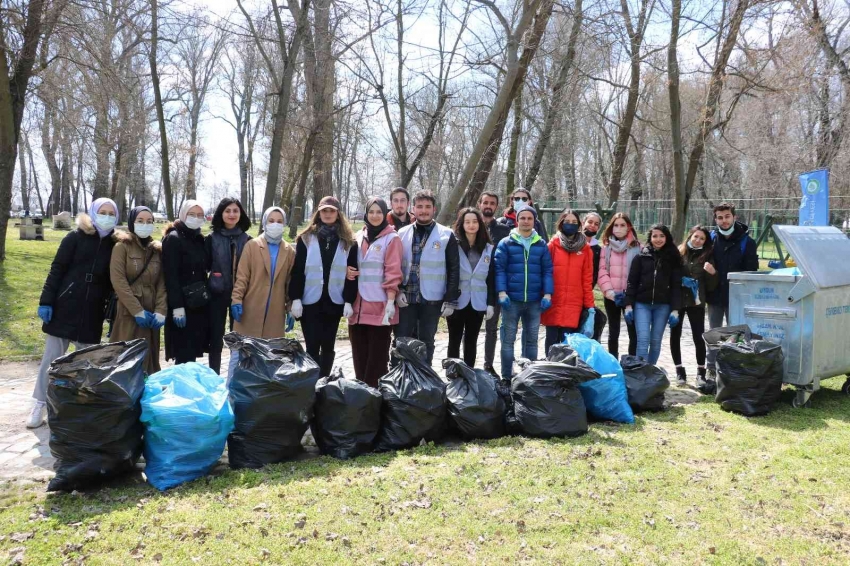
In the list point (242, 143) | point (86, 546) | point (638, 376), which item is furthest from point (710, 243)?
point (242, 143)

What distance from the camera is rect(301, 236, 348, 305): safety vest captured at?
203 inches

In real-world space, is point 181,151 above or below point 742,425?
above

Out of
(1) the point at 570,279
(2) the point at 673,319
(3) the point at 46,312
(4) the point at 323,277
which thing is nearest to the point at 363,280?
(4) the point at 323,277

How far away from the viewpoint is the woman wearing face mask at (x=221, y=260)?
511 cm

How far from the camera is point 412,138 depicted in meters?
24.7

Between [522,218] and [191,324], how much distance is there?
3143mm

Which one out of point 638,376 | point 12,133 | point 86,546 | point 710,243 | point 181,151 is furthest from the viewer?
point 181,151

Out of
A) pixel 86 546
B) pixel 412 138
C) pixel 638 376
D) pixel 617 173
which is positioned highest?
pixel 412 138

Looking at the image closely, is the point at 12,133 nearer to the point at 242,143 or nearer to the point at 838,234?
the point at 838,234

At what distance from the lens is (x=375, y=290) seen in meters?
5.25

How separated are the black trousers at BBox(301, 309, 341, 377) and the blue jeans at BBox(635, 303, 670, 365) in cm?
314

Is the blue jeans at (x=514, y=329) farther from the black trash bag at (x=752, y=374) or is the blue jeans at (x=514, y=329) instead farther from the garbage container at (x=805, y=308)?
the garbage container at (x=805, y=308)

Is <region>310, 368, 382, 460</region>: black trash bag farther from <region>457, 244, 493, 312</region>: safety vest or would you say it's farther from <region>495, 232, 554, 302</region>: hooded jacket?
<region>495, 232, 554, 302</region>: hooded jacket

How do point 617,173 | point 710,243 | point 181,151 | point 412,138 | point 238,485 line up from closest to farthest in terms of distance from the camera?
point 238,485
point 710,243
point 617,173
point 412,138
point 181,151
